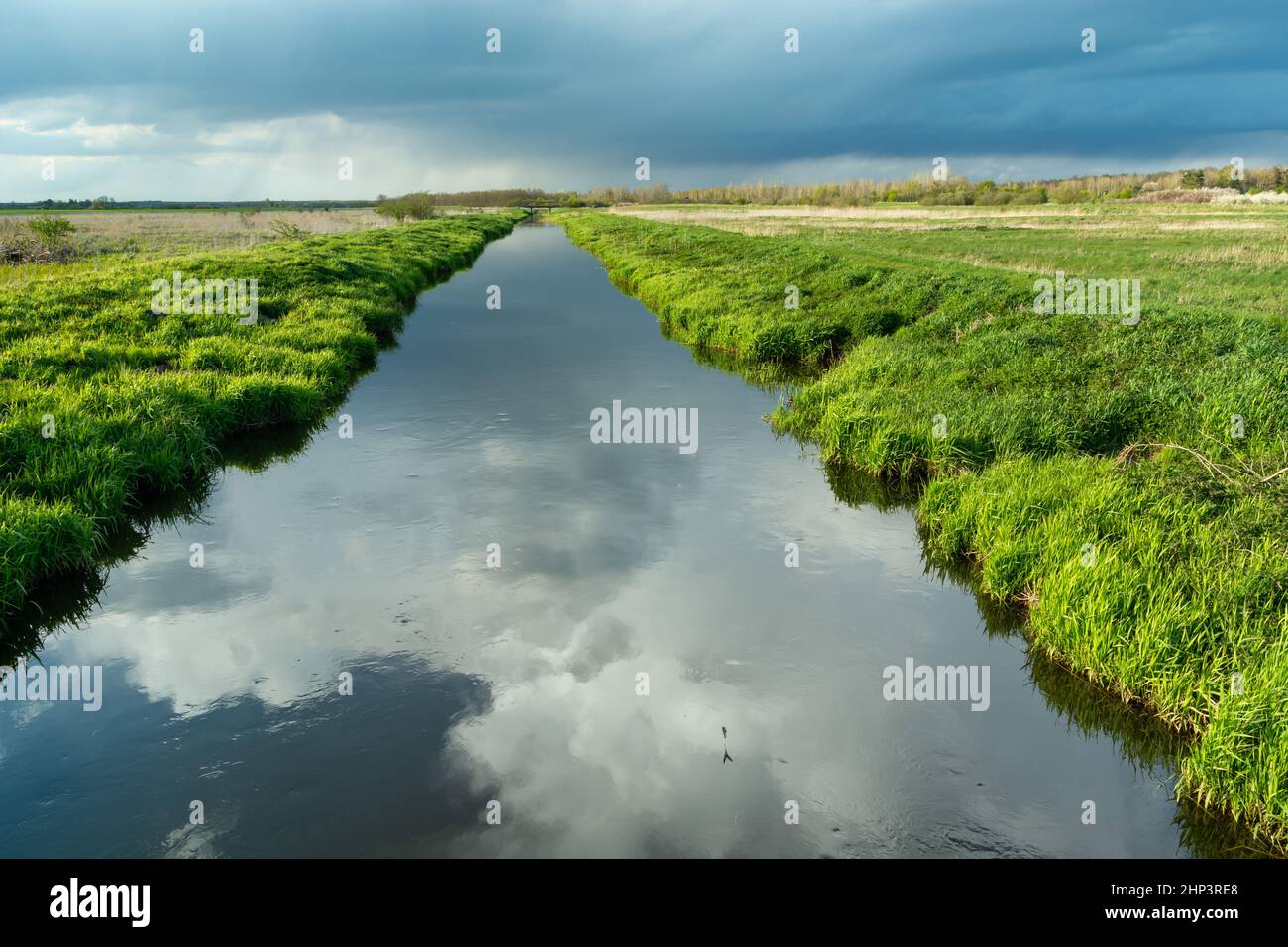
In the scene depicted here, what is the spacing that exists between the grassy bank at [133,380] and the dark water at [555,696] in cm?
83

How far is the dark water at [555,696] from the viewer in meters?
5.14

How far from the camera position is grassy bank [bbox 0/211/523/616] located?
351 inches

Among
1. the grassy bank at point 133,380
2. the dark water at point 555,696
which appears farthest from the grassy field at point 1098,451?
the grassy bank at point 133,380

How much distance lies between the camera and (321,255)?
30391 mm

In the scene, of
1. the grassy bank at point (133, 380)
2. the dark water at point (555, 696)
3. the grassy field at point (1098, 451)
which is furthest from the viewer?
the grassy bank at point (133, 380)

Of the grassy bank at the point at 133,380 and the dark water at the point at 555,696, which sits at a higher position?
the grassy bank at the point at 133,380

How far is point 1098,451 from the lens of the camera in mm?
11531

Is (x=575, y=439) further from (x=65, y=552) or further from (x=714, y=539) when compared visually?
(x=65, y=552)

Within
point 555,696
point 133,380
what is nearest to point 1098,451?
point 555,696

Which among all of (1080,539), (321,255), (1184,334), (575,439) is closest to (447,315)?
(321,255)

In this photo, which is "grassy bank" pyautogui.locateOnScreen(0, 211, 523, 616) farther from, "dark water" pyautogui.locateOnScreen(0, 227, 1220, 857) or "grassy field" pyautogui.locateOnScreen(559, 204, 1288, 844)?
"grassy field" pyautogui.locateOnScreen(559, 204, 1288, 844)

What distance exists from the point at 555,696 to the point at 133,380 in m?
10.4

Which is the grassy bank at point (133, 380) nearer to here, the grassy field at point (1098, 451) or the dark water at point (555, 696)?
the dark water at point (555, 696)

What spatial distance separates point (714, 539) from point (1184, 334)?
10950mm
